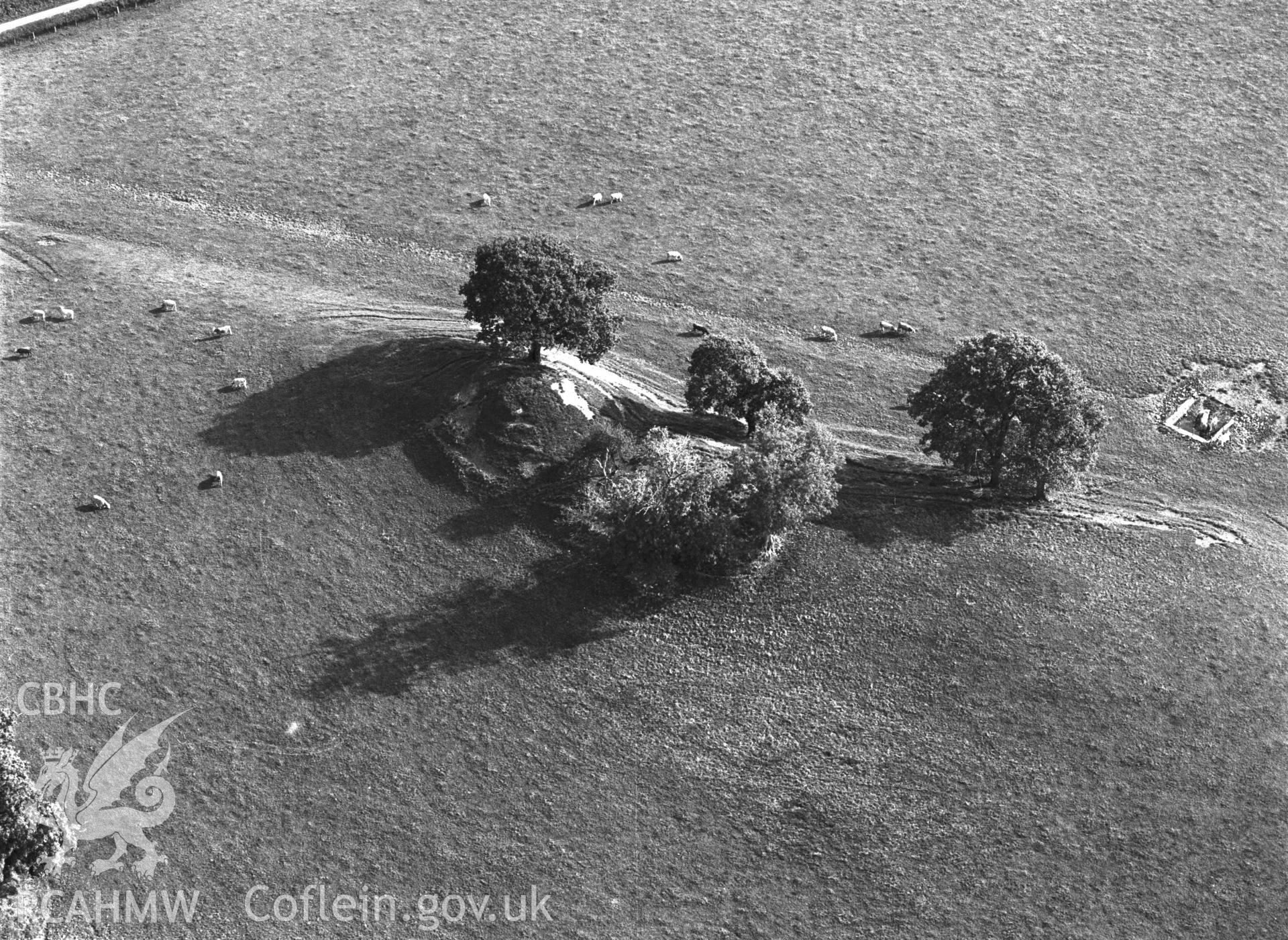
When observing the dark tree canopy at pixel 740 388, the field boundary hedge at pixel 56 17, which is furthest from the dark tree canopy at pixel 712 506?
the field boundary hedge at pixel 56 17

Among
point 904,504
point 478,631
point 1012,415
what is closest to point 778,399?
point 904,504

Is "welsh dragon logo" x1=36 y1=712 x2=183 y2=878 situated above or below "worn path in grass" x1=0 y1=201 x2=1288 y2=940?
below

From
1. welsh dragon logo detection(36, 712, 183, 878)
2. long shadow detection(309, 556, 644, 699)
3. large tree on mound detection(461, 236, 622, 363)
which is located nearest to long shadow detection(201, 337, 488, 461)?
large tree on mound detection(461, 236, 622, 363)

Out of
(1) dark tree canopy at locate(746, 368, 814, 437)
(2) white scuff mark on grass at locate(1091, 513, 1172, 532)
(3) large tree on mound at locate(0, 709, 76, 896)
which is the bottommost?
(3) large tree on mound at locate(0, 709, 76, 896)

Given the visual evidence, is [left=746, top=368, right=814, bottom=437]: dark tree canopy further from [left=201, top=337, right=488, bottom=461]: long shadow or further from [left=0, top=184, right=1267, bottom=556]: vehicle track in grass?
[left=201, top=337, right=488, bottom=461]: long shadow

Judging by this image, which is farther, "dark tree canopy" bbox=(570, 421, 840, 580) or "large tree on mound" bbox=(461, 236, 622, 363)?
"large tree on mound" bbox=(461, 236, 622, 363)

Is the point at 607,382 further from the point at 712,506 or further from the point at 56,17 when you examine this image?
the point at 56,17

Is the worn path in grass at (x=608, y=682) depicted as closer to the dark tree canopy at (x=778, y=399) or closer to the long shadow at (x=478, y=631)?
the long shadow at (x=478, y=631)
